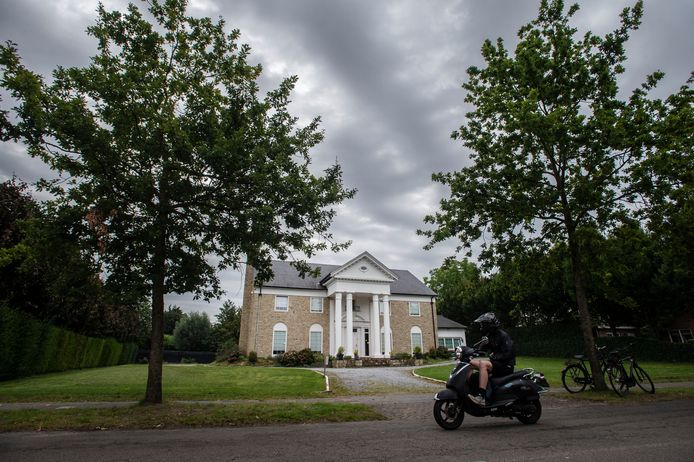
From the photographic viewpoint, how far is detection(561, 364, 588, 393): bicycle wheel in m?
11.8

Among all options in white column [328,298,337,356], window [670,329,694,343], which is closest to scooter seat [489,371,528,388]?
white column [328,298,337,356]

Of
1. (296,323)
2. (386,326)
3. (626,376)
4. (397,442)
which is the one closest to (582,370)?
(626,376)

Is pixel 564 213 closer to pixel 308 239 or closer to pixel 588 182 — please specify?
pixel 588 182

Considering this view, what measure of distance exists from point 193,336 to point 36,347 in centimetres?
3815

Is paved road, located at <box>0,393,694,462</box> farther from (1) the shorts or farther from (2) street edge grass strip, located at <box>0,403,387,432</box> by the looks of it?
(1) the shorts

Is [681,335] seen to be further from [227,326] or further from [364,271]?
[227,326]

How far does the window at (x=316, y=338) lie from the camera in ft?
112

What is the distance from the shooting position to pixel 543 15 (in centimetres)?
1309

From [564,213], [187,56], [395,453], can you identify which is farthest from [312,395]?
[187,56]

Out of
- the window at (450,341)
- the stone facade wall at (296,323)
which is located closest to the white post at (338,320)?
the stone facade wall at (296,323)

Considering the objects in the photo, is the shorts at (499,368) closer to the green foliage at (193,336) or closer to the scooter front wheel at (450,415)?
the scooter front wheel at (450,415)

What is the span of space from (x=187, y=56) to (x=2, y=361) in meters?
17.1

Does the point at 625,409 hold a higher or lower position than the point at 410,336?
lower

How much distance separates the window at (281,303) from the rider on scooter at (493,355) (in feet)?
94.1
